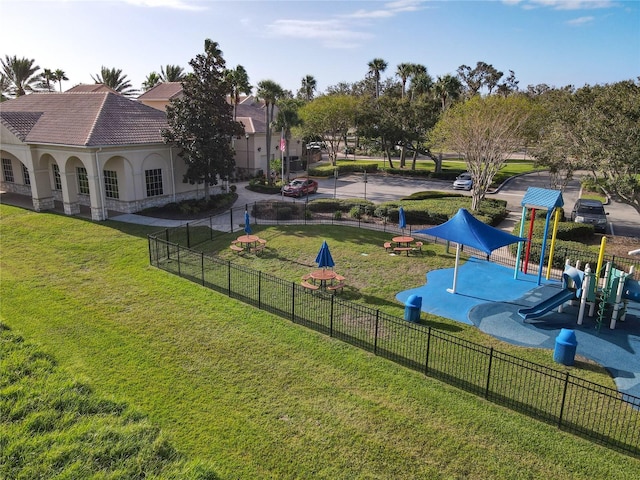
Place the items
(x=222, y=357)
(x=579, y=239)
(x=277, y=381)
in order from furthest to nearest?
1. (x=579, y=239)
2. (x=222, y=357)
3. (x=277, y=381)

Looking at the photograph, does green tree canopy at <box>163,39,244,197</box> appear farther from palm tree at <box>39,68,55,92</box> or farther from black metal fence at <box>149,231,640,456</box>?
palm tree at <box>39,68,55,92</box>

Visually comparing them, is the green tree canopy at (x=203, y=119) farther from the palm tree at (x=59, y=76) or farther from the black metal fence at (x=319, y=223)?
the palm tree at (x=59, y=76)

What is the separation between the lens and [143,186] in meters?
30.6

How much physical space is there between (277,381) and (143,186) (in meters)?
22.8

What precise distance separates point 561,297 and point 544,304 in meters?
0.78

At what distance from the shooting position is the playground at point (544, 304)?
547 inches

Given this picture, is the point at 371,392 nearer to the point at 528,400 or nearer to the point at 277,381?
the point at 277,381

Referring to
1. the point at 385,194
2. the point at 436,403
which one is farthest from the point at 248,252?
the point at 385,194

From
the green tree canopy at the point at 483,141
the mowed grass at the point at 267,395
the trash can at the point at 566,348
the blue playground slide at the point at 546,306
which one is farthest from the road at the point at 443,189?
the mowed grass at the point at 267,395

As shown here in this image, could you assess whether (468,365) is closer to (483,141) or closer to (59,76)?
(483,141)

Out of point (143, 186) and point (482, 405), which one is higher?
point (143, 186)

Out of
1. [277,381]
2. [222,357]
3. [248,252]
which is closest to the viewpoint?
[277,381]

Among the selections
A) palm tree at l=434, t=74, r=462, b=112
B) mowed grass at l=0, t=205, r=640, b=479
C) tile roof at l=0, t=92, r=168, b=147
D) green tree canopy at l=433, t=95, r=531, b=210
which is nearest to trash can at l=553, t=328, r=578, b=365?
mowed grass at l=0, t=205, r=640, b=479

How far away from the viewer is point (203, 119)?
2958cm
